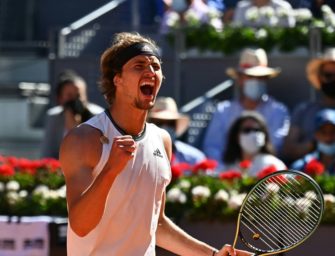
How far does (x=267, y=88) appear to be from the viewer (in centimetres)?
1131

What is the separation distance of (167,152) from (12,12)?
10583 mm

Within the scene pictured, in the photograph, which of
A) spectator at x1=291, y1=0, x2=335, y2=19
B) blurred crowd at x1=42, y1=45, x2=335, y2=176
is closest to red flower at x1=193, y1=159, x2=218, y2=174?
blurred crowd at x1=42, y1=45, x2=335, y2=176

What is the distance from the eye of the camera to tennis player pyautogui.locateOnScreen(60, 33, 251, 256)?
4551 mm

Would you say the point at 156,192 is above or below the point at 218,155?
above

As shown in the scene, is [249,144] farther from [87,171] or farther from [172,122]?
[87,171]

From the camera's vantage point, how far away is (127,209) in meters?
4.68

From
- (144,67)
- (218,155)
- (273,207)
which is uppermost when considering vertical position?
(144,67)

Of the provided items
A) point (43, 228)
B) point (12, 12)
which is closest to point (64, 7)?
point (12, 12)

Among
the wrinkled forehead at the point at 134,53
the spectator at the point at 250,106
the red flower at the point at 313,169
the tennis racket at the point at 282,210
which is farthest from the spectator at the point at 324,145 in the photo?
the wrinkled forehead at the point at 134,53

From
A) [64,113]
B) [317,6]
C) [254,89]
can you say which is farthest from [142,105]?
[317,6]

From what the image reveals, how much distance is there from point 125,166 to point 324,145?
16.5ft

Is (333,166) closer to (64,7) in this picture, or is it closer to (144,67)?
(144,67)

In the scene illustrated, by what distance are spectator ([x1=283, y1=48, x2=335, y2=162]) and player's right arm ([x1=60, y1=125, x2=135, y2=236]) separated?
5174 mm

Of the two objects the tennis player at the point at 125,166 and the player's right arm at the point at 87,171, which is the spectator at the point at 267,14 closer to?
the tennis player at the point at 125,166
